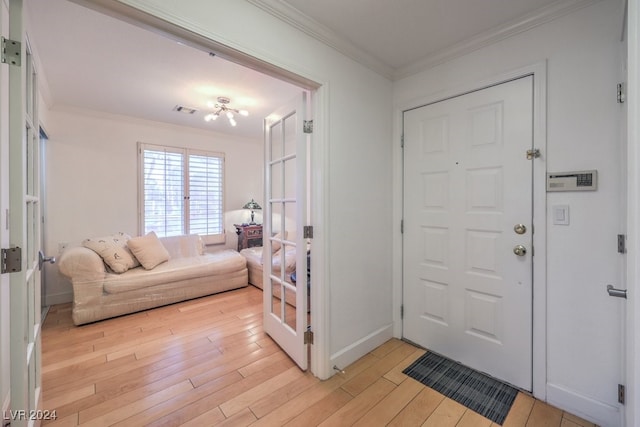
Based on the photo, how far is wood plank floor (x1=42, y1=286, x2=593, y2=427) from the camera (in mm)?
1555

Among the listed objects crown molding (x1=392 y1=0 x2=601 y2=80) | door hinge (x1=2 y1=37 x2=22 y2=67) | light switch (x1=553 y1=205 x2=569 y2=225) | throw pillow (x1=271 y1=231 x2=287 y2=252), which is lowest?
throw pillow (x1=271 y1=231 x2=287 y2=252)

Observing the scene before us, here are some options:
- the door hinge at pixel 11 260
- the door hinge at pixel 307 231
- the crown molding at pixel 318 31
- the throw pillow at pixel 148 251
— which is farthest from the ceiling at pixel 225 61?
the throw pillow at pixel 148 251

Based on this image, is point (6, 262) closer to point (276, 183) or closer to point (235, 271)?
point (276, 183)

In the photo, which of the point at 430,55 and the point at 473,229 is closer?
the point at 473,229

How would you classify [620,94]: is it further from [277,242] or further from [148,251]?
[148,251]

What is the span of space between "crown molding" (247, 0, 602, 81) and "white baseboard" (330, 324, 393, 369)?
2229mm

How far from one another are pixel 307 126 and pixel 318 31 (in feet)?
2.01

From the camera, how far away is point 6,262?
960mm

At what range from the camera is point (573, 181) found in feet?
5.12

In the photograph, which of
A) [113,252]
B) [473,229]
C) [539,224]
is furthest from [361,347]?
[113,252]

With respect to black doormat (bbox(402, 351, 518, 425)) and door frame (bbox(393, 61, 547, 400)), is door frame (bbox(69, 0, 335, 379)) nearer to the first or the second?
black doormat (bbox(402, 351, 518, 425))

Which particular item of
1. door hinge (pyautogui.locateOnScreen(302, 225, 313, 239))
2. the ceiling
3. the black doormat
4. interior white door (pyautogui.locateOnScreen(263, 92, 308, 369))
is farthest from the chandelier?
the black doormat

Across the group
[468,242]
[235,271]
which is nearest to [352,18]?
[468,242]

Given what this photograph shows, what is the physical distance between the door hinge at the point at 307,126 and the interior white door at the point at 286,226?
0.06ft
